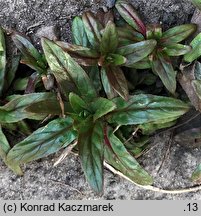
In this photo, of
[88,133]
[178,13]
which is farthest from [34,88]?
[178,13]

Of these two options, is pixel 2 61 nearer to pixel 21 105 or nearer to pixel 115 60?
pixel 21 105

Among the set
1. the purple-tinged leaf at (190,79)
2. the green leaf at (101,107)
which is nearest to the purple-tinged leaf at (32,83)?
the green leaf at (101,107)

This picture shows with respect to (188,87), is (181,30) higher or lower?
higher

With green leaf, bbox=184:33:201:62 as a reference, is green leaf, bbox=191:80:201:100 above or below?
below

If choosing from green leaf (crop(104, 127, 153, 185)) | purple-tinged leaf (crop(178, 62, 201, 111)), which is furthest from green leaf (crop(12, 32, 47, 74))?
purple-tinged leaf (crop(178, 62, 201, 111))

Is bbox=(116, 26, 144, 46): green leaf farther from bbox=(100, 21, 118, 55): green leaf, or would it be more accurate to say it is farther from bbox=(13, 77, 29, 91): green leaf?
bbox=(13, 77, 29, 91): green leaf

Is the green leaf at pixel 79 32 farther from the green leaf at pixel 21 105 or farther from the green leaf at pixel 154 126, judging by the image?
the green leaf at pixel 154 126

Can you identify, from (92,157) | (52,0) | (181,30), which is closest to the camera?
(92,157)

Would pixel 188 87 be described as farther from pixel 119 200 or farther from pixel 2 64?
pixel 2 64
